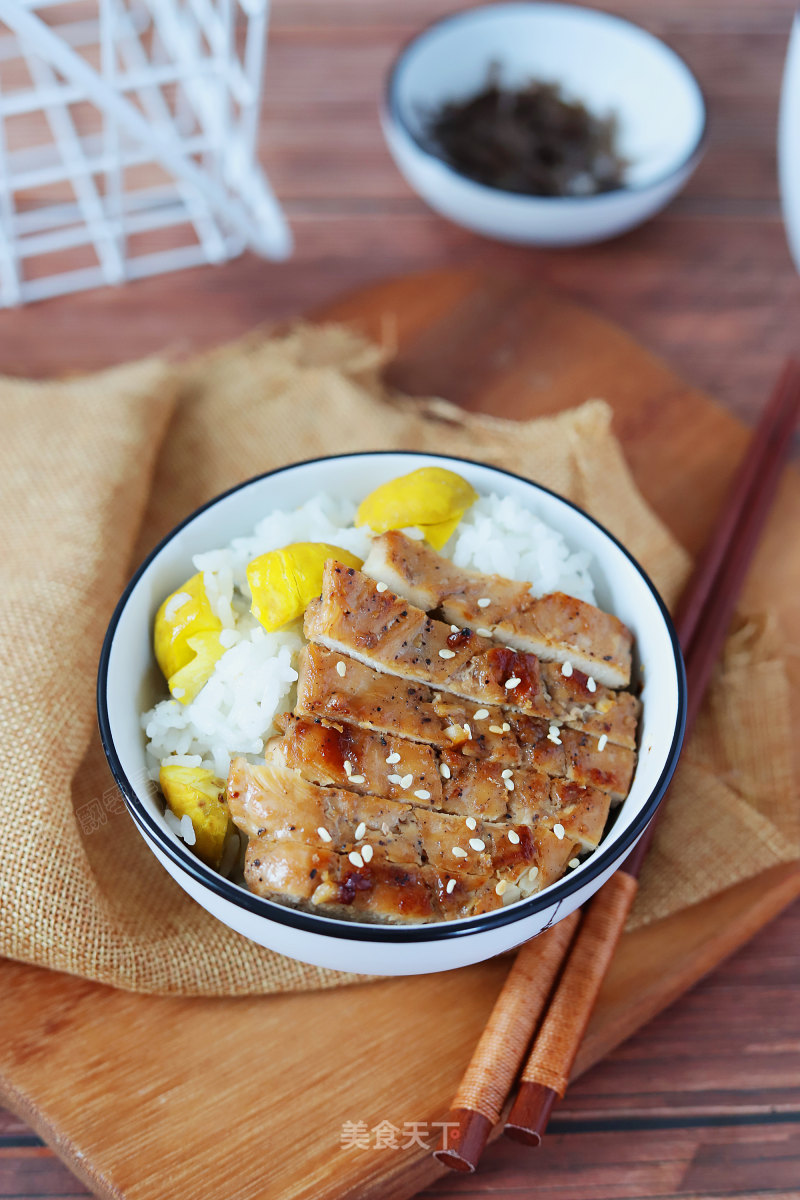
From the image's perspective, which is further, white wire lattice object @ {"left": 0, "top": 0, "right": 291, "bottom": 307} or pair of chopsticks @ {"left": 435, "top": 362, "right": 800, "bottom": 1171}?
white wire lattice object @ {"left": 0, "top": 0, "right": 291, "bottom": 307}

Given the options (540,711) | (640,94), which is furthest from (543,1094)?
(640,94)

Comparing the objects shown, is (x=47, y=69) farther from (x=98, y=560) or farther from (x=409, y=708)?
(x=409, y=708)

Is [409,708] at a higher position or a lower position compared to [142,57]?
lower

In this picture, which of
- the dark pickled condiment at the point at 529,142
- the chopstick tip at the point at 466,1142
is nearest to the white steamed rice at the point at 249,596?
the chopstick tip at the point at 466,1142

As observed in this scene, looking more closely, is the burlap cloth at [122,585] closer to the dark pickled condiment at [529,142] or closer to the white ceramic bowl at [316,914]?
the white ceramic bowl at [316,914]

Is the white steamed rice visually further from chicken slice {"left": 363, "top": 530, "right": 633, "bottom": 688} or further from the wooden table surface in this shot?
the wooden table surface

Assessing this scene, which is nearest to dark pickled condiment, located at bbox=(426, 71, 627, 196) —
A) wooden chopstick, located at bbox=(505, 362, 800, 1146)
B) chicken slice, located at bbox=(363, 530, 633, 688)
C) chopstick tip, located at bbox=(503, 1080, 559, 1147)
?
wooden chopstick, located at bbox=(505, 362, 800, 1146)

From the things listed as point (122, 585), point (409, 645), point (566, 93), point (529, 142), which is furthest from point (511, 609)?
point (566, 93)
